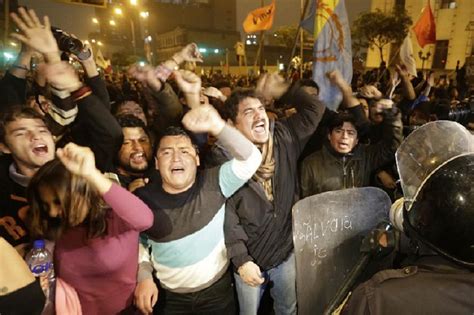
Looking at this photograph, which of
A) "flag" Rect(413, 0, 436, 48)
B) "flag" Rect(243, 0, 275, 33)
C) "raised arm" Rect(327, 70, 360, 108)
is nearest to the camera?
"raised arm" Rect(327, 70, 360, 108)

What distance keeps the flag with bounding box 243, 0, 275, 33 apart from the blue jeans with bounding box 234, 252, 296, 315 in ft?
20.5

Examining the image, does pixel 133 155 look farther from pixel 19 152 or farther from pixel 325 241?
pixel 325 241

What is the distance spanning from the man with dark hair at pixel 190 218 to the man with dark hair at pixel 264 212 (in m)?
0.17

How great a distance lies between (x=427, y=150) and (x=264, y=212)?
124 cm

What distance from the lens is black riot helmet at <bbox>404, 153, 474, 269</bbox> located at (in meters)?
1.00

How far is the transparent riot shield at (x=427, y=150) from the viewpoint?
129cm

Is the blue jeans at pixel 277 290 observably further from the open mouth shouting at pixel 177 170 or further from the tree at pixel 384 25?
the tree at pixel 384 25

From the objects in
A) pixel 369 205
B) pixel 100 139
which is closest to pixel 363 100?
pixel 369 205

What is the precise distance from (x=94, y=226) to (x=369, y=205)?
158 centimetres

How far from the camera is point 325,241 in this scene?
1889 mm

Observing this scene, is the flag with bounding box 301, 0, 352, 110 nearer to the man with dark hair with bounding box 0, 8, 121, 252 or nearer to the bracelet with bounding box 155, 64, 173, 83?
the bracelet with bounding box 155, 64, 173, 83

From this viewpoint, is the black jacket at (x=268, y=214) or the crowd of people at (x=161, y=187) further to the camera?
the black jacket at (x=268, y=214)

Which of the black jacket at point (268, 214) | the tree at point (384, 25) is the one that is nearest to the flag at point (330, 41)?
the black jacket at point (268, 214)

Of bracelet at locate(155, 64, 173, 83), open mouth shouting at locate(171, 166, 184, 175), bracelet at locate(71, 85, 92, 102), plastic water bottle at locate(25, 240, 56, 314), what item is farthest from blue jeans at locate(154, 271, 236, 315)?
bracelet at locate(155, 64, 173, 83)
